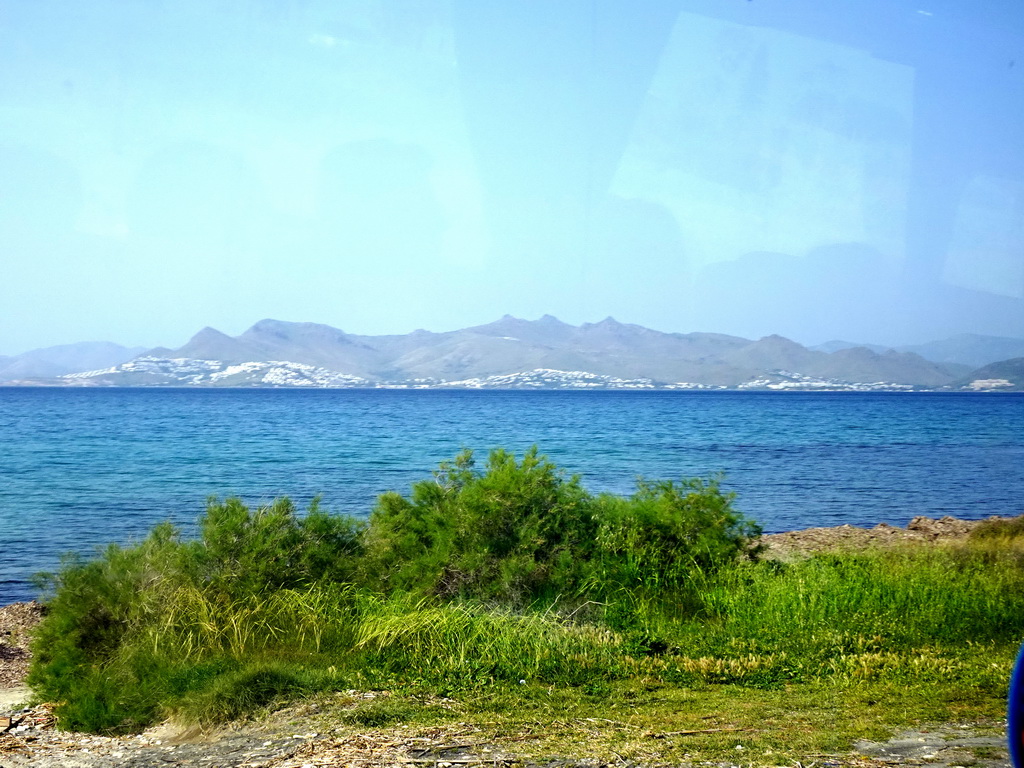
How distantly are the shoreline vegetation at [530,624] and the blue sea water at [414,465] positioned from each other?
879 cm

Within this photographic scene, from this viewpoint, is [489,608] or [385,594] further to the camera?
[385,594]

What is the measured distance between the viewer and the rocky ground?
537 centimetres

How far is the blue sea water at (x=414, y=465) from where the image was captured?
25.0m

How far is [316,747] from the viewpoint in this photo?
18.7 ft

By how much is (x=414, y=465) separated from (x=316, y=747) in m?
33.4

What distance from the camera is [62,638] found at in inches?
318

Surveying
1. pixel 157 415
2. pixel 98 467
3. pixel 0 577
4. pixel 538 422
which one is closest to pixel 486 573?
pixel 0 577

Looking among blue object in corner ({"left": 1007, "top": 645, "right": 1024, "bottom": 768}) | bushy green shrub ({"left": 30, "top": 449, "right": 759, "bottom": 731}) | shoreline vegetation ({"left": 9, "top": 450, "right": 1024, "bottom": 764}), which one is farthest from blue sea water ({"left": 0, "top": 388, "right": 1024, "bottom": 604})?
blue object in corner ({"left": 1007, "top": 645, "right": 1024, "bottom": 768})

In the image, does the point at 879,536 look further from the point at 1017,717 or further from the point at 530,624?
the point at 1017,717

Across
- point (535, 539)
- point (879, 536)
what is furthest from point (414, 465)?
point (535, 539)

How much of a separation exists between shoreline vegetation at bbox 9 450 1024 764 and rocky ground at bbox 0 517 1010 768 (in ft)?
0.61

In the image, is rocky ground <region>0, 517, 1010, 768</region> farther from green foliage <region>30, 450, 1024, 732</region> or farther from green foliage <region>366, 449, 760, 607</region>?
green foliage <region>366, 449, 760, 607</region>

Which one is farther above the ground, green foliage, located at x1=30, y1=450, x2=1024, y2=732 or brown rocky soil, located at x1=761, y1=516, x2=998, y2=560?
green foliage, located at x1=30, y1=450, x2=1024, y2=732

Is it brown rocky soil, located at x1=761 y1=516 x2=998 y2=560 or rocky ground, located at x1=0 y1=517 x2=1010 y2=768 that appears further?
brown rocky soil, located at x1=761 y1=516 x2=998 y2=560
